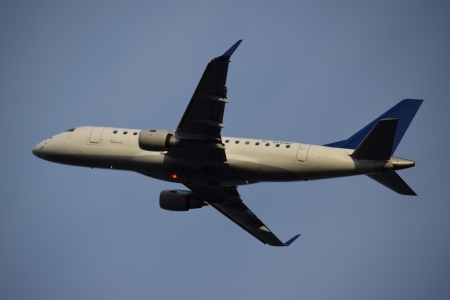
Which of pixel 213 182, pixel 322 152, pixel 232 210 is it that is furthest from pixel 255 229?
pixel 322 152

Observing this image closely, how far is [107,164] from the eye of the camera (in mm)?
47500

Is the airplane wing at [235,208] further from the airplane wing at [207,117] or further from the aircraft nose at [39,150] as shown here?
the aircraft nose at [39,150]

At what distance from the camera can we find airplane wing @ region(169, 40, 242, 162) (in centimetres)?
3906

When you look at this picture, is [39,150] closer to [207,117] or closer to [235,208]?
[235,208]

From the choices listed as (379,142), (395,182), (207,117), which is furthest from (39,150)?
(395,182)

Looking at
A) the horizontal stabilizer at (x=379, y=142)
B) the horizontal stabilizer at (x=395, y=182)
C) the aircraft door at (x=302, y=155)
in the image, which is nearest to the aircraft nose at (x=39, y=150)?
the aircraft door at (x=302, y=155)

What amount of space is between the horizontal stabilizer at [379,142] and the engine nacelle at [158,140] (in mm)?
10425

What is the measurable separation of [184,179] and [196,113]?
626 centimetres

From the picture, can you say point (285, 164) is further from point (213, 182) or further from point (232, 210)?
point (232, 210)

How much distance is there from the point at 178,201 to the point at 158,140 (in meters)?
8.51

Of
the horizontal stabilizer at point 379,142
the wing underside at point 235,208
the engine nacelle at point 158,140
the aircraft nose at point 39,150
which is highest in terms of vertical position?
the horizontal stabilizer at point 379,142

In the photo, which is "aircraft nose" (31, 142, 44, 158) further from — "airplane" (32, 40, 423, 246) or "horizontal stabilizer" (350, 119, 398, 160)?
"horizontal stabilizer" (350, 119, 398, 160)

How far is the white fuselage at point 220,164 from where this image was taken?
1697 inches

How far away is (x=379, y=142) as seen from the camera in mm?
40625
